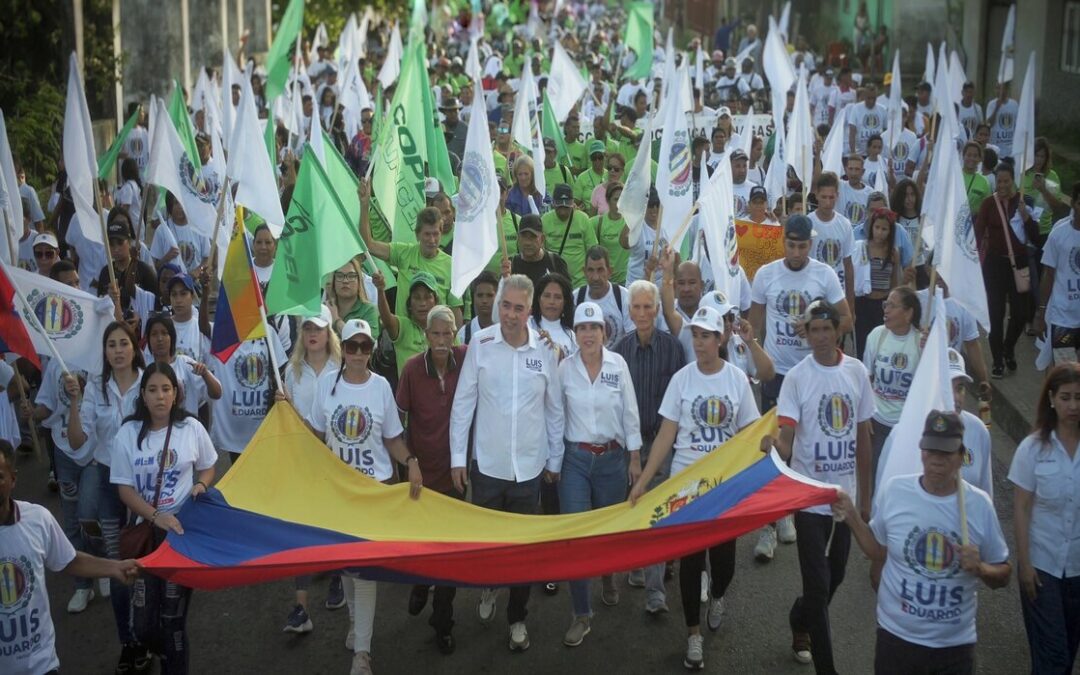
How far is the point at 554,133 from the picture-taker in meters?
16.3

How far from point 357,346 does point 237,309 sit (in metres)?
1.15

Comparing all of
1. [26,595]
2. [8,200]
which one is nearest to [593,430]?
[26,595]

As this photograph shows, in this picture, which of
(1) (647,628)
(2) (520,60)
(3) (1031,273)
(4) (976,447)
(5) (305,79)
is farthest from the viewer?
(2) (520,60)

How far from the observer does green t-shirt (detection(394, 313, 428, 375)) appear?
8906 millimetres

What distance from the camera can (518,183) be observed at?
12.8 m

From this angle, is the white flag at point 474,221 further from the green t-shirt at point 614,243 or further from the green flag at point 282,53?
the green flag at point 282,53

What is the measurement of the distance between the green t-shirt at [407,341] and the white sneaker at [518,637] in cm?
208

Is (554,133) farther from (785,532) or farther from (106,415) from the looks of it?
(106,415)

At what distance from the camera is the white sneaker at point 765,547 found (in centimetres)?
860

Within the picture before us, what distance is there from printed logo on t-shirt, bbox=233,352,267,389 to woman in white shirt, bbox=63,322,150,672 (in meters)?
0.81

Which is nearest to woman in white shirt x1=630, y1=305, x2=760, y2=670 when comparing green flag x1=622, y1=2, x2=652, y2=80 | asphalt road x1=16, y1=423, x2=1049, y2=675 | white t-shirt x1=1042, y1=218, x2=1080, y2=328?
asphalt road x1=16, y1=423, x2=1049, y2=675

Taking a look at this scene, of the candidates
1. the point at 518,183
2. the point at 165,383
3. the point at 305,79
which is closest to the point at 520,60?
the point at 305,79

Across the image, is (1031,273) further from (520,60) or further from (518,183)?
(520,60)

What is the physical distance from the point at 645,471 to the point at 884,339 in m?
2.00
